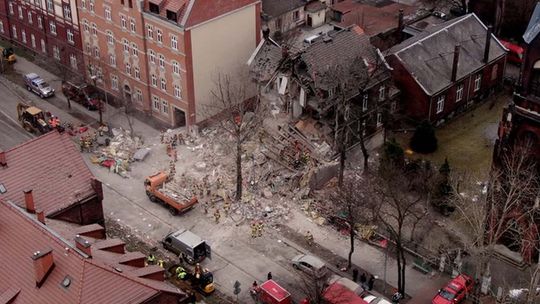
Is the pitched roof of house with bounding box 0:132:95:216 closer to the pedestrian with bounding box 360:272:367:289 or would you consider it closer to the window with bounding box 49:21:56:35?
the pedestrian with bounding box 360:272:367:289

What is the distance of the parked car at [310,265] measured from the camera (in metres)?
Answer: 60.0

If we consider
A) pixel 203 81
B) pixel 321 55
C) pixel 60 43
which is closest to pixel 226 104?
pixel 203 81

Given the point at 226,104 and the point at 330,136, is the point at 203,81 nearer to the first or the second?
the point at 226,104

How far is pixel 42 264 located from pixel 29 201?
25.8ft

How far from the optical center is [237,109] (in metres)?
74.1

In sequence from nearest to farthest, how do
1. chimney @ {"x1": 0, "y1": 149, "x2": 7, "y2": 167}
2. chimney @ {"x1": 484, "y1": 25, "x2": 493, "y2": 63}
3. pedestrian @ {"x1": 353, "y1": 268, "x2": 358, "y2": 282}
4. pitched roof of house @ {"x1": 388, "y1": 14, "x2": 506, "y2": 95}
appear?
chimney @ {"x1": 0, "y1": 149, "x2": 7, "y2": 167}
pedestrian @ {"x1": 353, "y1": 268, "x2": 358, "y2": 282}
pitched roof of house @ {"x1": 388, "y1": 14, "x2": 506, "y2": 95}
chimney @ {"x1": 484, "y1": 25, "x2": 493, "y2": 63}

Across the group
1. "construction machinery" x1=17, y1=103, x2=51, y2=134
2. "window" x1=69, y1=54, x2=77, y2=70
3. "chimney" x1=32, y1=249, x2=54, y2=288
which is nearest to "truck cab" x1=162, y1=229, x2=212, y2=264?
"chimney" x1=32, y1=249, x2=54, y2=288

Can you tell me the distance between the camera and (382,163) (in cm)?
7075

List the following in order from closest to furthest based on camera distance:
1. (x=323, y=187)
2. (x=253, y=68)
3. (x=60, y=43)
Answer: (x=323, y=187) → (x=253, y=68) → (x=60, y=43)

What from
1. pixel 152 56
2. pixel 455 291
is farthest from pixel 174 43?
pixel 455 291

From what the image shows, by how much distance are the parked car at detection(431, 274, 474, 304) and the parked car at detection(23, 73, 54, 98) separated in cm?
4810

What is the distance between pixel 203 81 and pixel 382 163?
A: 1911 centimetres

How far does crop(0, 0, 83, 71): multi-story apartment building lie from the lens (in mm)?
86875

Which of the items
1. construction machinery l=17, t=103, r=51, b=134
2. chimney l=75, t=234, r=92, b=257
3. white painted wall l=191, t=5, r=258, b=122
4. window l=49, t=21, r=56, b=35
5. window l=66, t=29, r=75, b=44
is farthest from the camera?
window l=49, t=21, r=56, b=35
